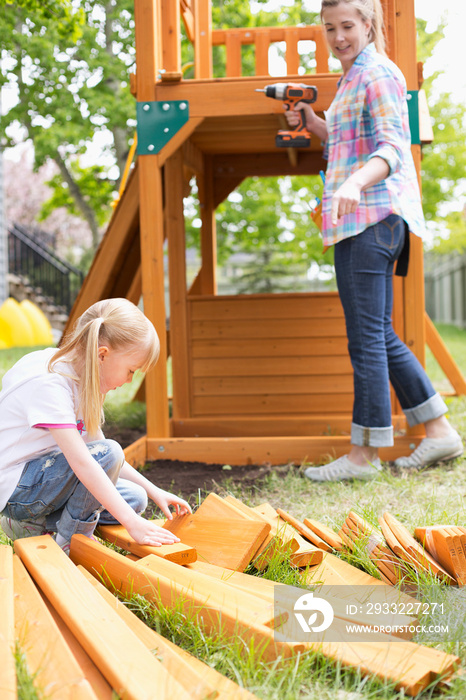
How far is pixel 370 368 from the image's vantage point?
124 inches

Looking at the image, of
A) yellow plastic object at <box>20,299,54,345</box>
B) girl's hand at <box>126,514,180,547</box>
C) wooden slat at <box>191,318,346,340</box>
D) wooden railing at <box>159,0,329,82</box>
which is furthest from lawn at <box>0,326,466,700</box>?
yellow plastic object at <box>20,299,54,345</box>

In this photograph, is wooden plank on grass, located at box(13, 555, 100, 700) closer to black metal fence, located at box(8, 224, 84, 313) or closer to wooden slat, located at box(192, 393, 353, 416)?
wooden slat, located at box(192, 393, 353, 416)

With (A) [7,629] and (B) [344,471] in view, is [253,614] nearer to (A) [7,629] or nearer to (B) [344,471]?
(A) [7,629]

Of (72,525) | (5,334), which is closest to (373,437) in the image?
(72,525)

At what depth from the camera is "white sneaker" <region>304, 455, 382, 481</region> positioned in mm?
3160

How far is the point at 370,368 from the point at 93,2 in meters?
12.3

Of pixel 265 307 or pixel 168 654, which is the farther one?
pixel 265 307

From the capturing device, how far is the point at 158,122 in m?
3.67

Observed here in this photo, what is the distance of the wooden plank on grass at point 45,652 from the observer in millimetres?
1228

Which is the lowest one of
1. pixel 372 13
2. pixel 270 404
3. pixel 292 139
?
pixel 270 404

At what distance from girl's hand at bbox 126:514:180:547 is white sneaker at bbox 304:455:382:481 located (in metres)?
1.35

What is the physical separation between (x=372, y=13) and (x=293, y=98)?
1.94 ft

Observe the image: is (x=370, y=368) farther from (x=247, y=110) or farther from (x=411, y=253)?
(x=247, y=110)

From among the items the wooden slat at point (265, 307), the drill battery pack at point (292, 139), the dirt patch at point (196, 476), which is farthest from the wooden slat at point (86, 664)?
the wooden slat at point (265, 307)
